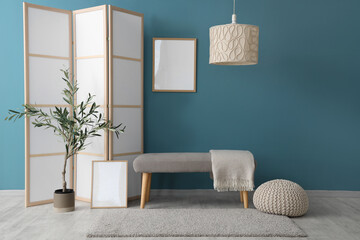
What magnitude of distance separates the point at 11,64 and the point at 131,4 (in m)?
1.57

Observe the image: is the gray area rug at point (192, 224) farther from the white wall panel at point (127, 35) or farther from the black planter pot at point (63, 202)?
the white wall panel at point (127, 35)

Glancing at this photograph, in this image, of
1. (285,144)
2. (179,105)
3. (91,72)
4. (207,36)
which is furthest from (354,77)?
(91,72)

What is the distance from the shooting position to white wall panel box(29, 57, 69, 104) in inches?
153

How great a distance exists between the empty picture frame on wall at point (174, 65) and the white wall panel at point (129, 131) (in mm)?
435

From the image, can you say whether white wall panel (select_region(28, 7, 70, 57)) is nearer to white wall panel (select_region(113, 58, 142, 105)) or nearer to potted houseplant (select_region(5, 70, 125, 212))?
potted houseplant (select_region(5, 70, 125, 212))

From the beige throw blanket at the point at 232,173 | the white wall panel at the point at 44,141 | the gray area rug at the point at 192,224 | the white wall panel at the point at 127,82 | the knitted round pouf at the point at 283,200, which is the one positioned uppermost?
the white wall panel at the point at 127,82

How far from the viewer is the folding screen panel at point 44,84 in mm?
3863

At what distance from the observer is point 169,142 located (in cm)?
448

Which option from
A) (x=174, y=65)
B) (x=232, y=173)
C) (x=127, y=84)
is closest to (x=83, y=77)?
(x=127, y=84)

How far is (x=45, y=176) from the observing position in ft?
13.1

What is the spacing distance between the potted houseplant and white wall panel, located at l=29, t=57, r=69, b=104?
8 centimetres

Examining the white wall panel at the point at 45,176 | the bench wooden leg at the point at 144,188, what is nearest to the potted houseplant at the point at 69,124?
the white wall panel at the point at 45,176

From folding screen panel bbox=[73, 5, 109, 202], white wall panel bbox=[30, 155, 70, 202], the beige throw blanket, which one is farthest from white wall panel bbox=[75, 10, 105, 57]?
the beige throw blanket

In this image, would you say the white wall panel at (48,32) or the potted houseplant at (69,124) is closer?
the potted houseplant at (69,124)
